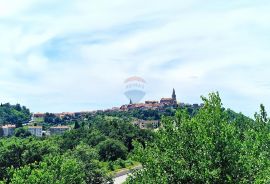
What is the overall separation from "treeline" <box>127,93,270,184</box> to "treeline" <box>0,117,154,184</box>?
2.45m

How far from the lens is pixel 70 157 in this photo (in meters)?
48.7

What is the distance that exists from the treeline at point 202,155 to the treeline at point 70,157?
245 centimetres

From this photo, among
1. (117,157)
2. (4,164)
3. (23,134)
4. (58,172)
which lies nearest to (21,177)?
(58,172)

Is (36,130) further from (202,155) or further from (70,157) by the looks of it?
(202,155)

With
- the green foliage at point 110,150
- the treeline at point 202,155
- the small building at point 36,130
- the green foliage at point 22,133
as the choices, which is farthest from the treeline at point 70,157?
the small building at point 36,130

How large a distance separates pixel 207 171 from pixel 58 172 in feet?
46.3

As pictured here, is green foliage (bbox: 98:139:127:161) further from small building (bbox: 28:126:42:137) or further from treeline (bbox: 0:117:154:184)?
small building (bbox: 28:126:42:137)

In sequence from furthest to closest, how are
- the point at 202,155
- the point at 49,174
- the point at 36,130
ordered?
the point at 36,130, the point at 49,174, the point at 202,155

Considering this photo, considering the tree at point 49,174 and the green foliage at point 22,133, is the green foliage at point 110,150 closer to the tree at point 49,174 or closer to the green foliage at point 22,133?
the tree at point 49,174

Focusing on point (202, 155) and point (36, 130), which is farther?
point (36, 130)

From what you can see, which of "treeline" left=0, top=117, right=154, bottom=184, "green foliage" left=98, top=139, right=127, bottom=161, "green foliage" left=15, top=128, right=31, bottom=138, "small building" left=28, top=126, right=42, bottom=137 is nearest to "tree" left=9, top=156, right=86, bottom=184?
"treeline" left=0, top=117, right=154, bottom=184

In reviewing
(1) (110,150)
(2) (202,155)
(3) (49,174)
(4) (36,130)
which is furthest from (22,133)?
(2) (202,155)

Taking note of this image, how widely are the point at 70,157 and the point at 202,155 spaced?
3272 centimetres

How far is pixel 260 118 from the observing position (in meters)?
32.0
